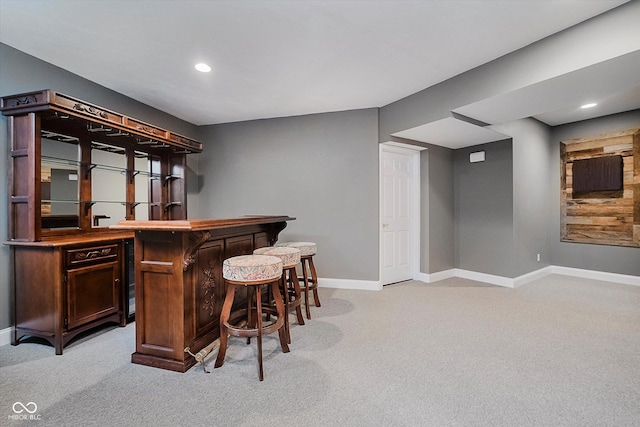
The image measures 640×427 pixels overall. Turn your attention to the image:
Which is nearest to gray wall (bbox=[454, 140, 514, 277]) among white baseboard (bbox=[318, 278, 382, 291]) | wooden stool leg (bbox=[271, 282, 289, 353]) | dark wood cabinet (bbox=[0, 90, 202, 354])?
white baseboard (bbox=[318, 278, 382, 291])

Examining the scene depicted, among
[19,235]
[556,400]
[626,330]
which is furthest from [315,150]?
[626,330]

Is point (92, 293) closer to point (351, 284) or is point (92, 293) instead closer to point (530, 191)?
point (351, 284)

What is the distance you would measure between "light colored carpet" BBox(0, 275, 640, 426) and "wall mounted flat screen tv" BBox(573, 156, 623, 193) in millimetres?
2509

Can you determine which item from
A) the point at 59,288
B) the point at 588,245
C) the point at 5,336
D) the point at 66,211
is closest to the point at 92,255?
the point at 59,288

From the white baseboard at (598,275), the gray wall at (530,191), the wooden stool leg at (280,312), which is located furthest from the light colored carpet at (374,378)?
the white baseboard at (598,275)

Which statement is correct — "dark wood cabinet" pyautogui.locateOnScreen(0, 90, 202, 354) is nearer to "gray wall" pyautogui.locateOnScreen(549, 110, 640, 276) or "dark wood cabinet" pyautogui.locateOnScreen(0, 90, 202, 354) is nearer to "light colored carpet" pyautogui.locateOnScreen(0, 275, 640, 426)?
"light colored carpet" pyautogui.locateOnScreen(0, 275, 640, 426)

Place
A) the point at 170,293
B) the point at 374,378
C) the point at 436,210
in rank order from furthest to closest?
1. the point at 436,210
2. the point at 170,293
3. the point at 374,378

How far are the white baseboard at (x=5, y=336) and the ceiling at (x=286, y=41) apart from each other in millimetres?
2512

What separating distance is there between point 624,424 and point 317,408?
169cm

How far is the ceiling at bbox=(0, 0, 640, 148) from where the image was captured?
204 centimetres

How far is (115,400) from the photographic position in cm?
173

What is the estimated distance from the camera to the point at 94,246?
2596 millimetres

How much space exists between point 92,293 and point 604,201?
705 centimetres

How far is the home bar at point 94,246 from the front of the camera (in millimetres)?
2096
